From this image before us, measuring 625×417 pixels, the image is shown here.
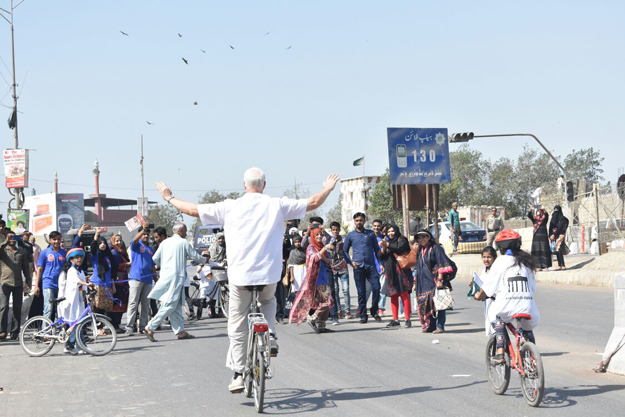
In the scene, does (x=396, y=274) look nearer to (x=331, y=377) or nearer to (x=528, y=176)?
(x=331, y=377)

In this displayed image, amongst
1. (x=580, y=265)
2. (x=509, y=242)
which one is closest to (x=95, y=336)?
(x=509, y=242)

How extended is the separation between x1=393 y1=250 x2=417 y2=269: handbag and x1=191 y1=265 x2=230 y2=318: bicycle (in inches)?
158

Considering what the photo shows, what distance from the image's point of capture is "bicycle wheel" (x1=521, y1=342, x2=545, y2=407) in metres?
6.67

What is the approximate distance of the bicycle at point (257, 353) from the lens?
684 cm

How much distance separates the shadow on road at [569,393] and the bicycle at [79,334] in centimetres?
653

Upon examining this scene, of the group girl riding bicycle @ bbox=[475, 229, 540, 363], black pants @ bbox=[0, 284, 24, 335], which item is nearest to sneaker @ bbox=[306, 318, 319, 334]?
black pants @ bbox=[0, 284, 24, 335]

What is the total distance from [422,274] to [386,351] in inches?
92.1

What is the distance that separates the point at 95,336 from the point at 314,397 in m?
5.10

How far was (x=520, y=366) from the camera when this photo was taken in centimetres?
699

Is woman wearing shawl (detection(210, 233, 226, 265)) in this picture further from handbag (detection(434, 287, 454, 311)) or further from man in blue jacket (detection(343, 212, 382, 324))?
handbag (detection(434, 287, 454, 311))

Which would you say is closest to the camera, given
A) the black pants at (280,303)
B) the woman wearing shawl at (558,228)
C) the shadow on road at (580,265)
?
the black pants at (280,303)

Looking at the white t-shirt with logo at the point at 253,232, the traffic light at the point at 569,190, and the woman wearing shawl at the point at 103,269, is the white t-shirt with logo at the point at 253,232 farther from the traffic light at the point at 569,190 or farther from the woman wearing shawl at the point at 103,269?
the traffic light at the point at 569,190

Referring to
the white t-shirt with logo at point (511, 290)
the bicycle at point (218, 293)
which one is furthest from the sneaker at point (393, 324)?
the white t-shirt with logo at point (511, 290)

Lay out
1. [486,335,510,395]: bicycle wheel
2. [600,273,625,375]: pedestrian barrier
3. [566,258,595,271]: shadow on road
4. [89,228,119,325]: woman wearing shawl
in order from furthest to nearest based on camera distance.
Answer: [566,258,595,271]: shadow on road → [89,228,119,325]: woman wearing shawl → [600,273,625,375]: pedestrian barrier → [486,335,510,395]: bicycle wheel
